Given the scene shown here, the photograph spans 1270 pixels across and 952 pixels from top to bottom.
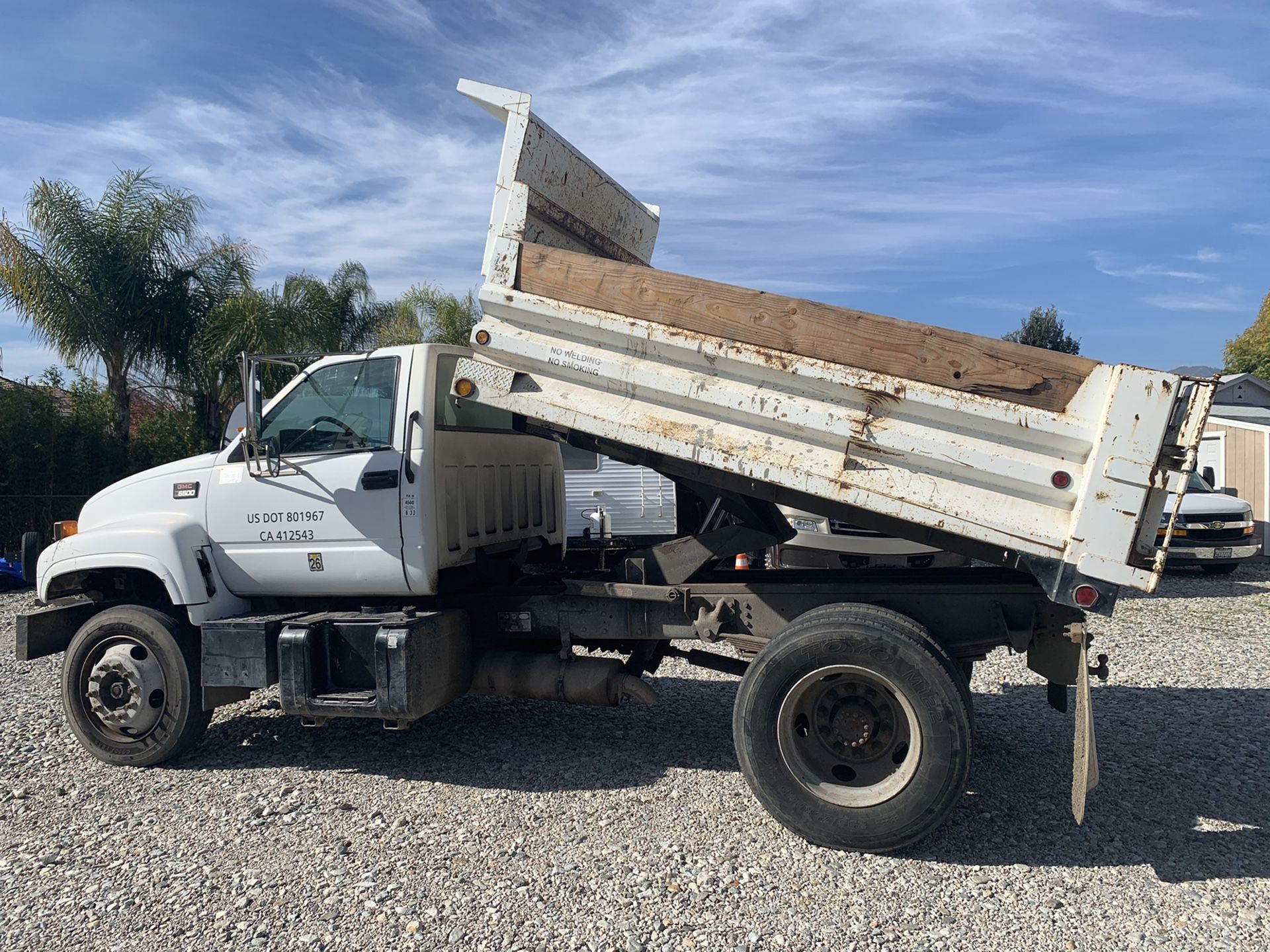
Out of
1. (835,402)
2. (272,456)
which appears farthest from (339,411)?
(835,402)

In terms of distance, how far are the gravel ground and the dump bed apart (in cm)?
131

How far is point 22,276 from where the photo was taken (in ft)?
56.9

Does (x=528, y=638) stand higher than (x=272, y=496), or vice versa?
(x=272, y=496)

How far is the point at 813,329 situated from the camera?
4328 mm

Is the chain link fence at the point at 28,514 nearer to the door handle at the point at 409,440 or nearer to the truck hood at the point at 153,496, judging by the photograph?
the truck hood at the point at 153,496

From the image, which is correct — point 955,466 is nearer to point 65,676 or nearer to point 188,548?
point 188,548

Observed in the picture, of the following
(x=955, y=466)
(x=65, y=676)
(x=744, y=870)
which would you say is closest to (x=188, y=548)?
(x=65, y=676)

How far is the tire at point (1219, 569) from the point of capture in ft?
49.1

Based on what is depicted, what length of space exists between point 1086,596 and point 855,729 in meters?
1.25

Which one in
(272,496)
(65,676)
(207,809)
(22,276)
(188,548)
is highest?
(22,276)

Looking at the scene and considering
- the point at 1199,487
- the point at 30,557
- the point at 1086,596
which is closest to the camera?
the point at 1086,596

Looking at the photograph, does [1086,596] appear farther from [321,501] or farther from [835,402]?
[321,501]

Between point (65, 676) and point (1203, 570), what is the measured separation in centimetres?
1585

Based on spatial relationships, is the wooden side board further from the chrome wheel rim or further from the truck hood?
the chrome wheel rim
